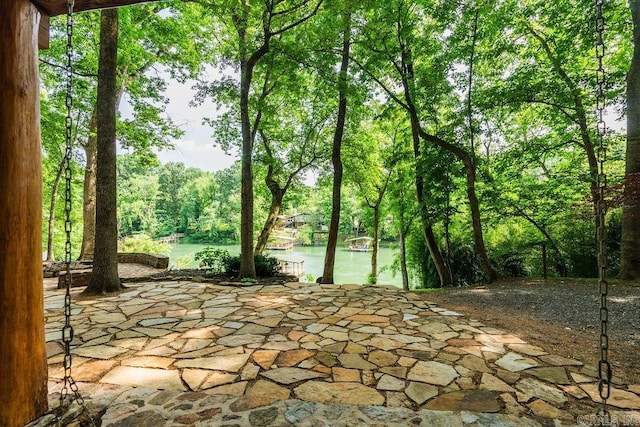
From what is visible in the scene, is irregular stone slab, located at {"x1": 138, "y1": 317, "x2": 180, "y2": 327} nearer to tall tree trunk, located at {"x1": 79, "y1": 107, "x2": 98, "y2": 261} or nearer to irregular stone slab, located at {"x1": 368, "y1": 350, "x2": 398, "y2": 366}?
irregular stone slab, located at {"x1": 368, "y1": 350, "x2": 398, "y2": 366}

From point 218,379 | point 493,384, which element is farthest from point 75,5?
point 493,384

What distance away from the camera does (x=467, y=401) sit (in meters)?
1.73

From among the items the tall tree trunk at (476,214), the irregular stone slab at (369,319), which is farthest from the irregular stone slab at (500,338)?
the tall tree trunk at (476,214)

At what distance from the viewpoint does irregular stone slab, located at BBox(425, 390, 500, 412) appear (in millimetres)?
1664

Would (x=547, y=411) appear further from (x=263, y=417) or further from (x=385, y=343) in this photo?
(x=263, y=417)

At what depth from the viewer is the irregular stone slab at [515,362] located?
6.99ft

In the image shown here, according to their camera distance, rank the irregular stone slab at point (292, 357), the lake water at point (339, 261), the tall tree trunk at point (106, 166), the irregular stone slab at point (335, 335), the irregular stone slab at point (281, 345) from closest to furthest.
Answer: the irregular stone slab at point (292, 357), the irregular stone slab at point (281, 345), the irregular stone slab at point (335, 335), the tall tree trunk at point (106, 166), the lake water at point (339, 261)

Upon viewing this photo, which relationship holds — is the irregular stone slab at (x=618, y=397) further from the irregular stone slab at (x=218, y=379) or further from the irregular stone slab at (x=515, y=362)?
the irregular stone slab at (x=218, y=379)

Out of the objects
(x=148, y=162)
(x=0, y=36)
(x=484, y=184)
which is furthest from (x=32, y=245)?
(x=148, y=162)

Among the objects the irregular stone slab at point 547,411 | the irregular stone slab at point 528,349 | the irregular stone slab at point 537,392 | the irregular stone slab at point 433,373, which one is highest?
the irregular stone slab at point 547,411

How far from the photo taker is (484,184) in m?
5.98

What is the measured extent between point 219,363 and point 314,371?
73 centimetres

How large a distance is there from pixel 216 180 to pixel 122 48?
25931 mm

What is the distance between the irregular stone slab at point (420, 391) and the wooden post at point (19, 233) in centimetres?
203
